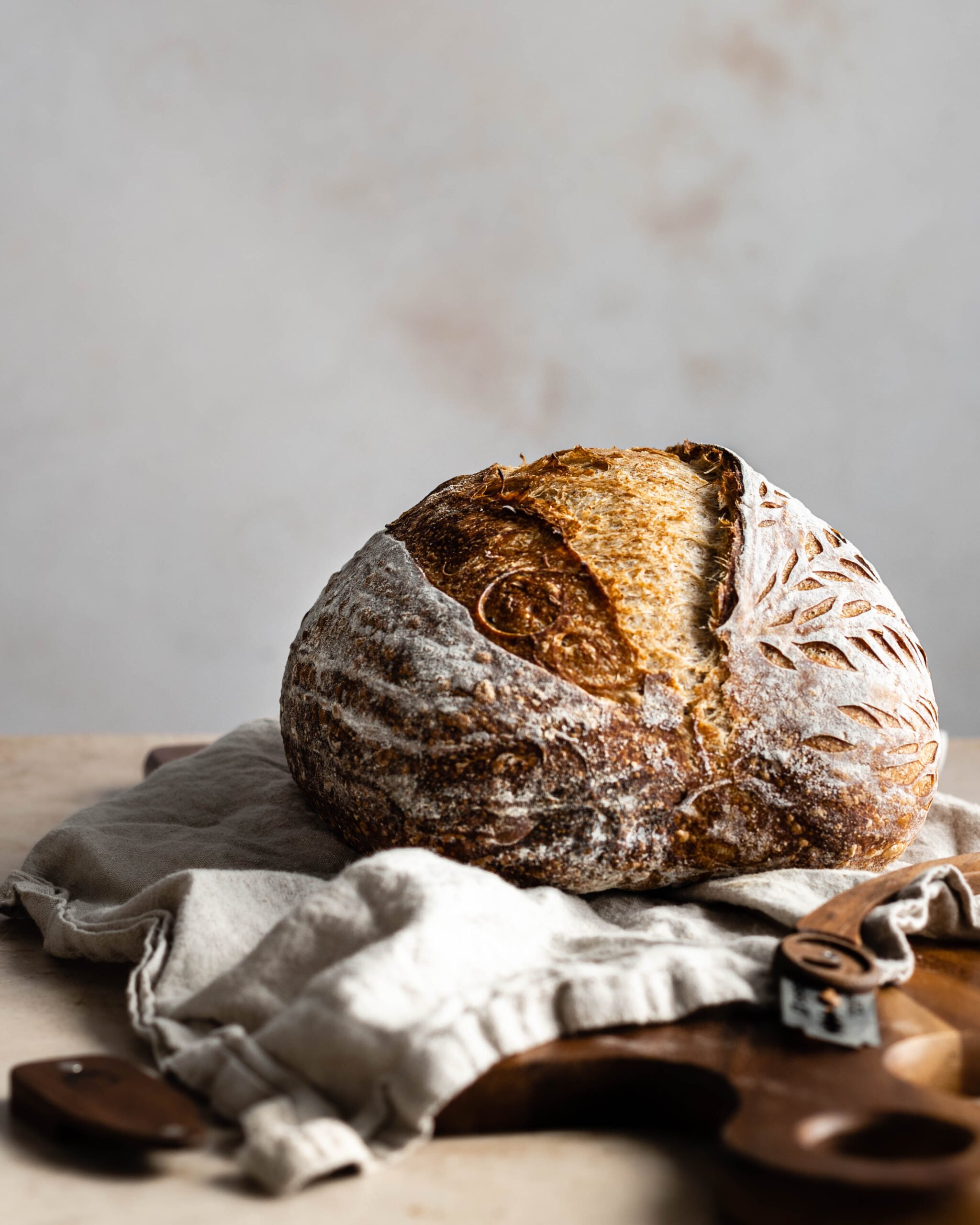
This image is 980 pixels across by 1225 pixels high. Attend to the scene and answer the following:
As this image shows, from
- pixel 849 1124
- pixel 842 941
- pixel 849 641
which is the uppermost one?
pixel 849 641

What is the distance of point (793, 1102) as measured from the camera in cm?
67

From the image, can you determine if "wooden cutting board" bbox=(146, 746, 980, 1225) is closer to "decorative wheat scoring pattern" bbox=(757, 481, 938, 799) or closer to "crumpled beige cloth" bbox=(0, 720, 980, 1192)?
"crumpled beige cloth" bbox=(0, 720, 980, 1192)

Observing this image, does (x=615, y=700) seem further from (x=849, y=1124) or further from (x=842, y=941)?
(x=849, y=1124)

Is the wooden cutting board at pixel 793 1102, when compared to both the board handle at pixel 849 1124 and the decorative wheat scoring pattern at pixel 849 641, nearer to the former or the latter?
the board handle at pixel 849 1124

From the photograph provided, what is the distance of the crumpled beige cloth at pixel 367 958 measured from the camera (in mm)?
700

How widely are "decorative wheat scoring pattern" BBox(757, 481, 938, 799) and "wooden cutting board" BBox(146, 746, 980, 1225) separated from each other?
0.92 ft

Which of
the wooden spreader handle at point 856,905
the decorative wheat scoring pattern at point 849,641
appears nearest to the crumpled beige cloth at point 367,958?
the wooden spreader handle at point 856,905

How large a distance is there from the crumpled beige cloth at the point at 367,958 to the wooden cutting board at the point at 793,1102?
0.02 metres

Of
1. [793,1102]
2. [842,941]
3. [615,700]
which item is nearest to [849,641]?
[615,700]

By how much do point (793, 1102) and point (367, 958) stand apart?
28cm

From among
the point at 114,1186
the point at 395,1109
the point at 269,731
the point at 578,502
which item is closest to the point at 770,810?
the point at 578,502

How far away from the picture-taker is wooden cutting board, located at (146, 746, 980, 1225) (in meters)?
0.57

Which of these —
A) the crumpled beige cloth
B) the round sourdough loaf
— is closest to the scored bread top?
the round sourdough loaf

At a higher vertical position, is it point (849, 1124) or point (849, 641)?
point (849, 641)
